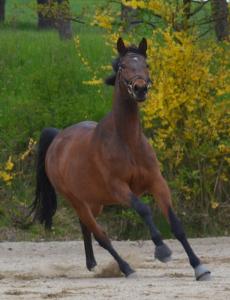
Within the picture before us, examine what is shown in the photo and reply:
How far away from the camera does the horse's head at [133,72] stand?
9.36 meters

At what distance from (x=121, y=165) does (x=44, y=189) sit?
2548mm

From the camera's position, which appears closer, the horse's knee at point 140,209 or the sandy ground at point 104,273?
the sandy ground at point 104,273

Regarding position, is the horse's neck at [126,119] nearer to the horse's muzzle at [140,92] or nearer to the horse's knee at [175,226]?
the horse's muzzle at [140,92]

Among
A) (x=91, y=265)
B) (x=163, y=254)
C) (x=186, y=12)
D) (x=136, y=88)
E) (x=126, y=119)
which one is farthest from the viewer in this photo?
(x=186, y=12)

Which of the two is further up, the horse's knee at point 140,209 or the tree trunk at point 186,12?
the tree trunk at point 186,12

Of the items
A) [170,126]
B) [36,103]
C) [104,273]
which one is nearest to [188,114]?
[170,126]

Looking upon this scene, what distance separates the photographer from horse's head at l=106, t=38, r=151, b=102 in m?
9.36

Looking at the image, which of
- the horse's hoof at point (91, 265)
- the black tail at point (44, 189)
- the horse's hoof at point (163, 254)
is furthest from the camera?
the black tail at point (44, 189)

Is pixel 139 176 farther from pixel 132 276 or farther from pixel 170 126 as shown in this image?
pixel 170 126

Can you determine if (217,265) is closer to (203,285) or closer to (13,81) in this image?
(203,285)

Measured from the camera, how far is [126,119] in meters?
9.88

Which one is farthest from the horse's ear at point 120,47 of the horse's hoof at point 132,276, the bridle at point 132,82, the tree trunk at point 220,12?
the tree trunk at point 220,12

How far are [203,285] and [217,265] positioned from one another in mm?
2028

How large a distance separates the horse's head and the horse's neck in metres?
0.13
